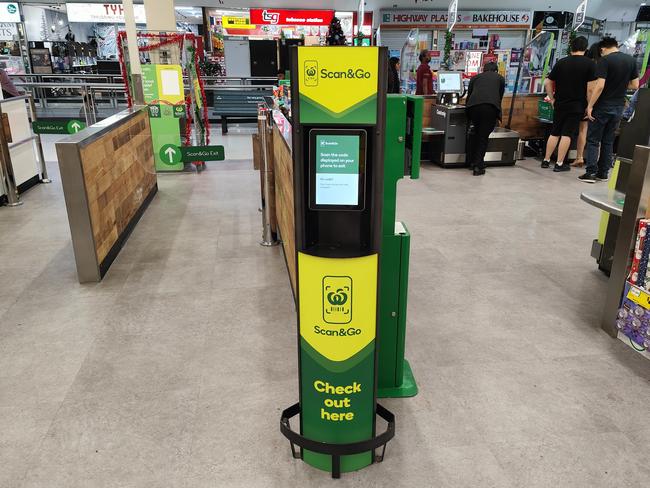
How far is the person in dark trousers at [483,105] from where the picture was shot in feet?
20.8

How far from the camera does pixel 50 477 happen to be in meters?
1.82

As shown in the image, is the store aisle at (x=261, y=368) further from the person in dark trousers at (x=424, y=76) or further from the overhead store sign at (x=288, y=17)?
the overhead store sign at (x=288, y=17)

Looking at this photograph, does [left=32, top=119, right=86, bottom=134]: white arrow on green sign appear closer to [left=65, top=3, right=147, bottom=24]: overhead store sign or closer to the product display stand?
the product display stand

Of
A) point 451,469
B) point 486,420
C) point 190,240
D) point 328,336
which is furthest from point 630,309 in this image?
point 190,240

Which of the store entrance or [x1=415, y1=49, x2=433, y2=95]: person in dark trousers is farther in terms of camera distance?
the store entrance

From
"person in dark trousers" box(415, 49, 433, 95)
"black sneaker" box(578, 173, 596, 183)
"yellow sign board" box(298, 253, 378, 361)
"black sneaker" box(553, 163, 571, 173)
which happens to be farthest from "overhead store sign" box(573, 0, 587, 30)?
"yellow sign board" box(298, 253, 378, 361)

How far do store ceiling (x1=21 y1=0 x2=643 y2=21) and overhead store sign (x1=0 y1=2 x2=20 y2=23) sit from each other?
1.28 meters

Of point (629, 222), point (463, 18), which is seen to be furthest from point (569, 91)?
point (463, 18)

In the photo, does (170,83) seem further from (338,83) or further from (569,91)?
(338,83)

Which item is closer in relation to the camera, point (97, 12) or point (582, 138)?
point (582, 138)

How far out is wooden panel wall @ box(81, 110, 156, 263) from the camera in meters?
3.39

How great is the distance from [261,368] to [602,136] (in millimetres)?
5510

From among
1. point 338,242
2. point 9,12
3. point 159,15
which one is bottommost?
point 338,242

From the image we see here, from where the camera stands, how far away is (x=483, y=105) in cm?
637
